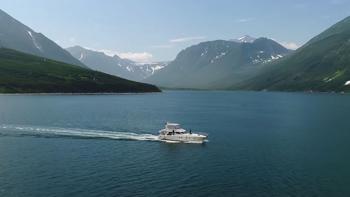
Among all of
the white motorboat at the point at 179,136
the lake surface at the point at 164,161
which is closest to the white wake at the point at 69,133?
the lake surface at the point at 164,161

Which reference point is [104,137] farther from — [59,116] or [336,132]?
[336,132]

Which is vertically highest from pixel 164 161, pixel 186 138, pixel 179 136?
pixel 179 136

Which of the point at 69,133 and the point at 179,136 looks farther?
the point at 69,133

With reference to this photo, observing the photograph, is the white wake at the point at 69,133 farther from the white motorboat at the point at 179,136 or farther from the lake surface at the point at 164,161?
the white motorboat at the point at 179,136

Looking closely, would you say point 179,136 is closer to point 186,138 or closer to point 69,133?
point 186,138

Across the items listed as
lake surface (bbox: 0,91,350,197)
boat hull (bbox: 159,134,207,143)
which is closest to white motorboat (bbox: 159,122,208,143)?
boat hull (bbox: 159,134,207,143)

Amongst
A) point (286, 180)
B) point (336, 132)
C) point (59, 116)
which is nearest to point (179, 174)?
point (286, 180)

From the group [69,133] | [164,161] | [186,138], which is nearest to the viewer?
[164,161]

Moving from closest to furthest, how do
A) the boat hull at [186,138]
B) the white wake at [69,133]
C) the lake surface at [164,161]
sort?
the lake surface at [164,161]
the boat hull at [186,138]
the white wake at [69,133]

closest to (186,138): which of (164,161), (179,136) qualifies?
(179,136)
